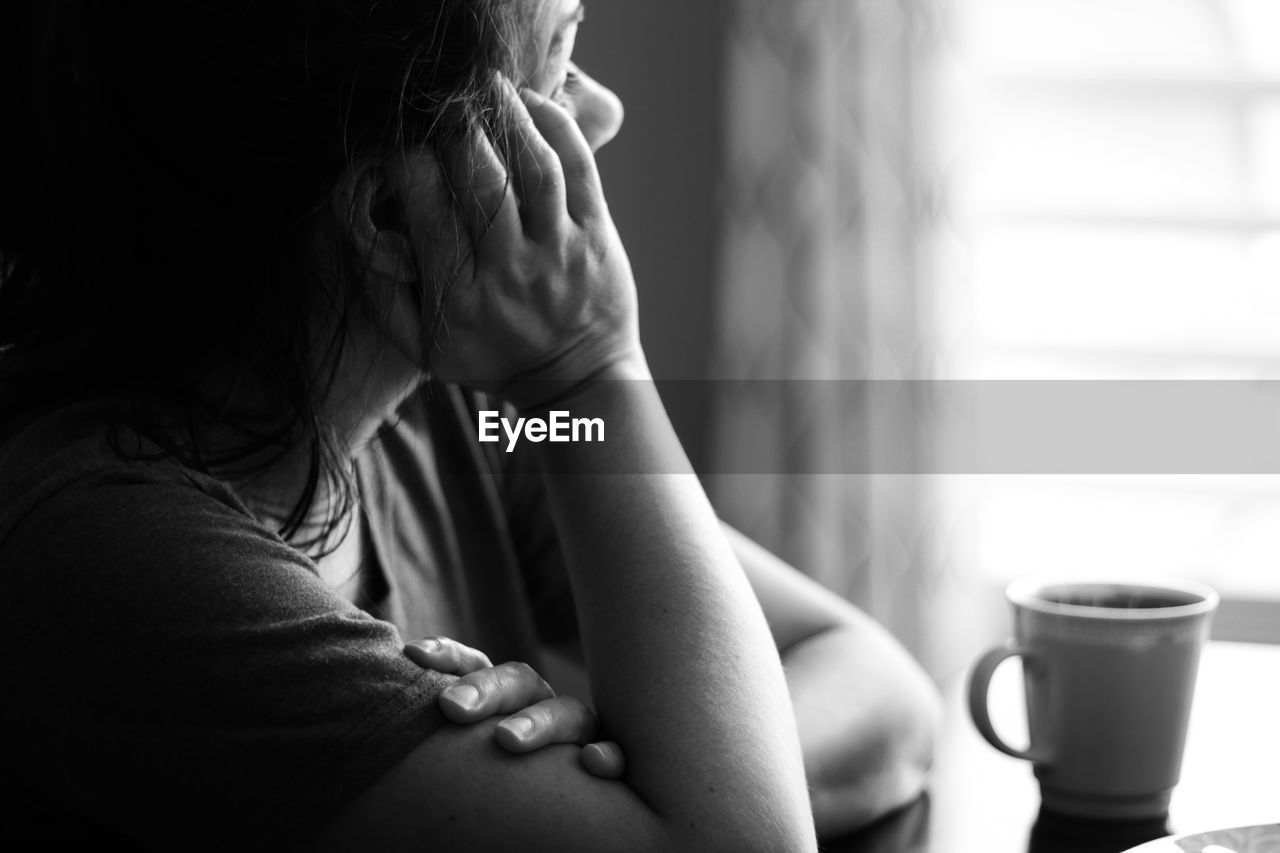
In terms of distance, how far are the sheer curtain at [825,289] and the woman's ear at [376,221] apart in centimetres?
165

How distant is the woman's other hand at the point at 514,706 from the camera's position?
0.62 metres

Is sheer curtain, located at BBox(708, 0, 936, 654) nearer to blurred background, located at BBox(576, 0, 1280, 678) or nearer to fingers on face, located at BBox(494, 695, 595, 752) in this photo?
blurred background, located at BBox(576, 0, 1280, 678)

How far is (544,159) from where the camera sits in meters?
0.77

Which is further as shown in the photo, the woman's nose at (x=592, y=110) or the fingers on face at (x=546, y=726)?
the woman's nose at (x=592, y=110)

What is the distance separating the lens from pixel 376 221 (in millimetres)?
768

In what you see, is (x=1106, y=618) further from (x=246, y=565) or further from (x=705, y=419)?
(x=705, y=419)

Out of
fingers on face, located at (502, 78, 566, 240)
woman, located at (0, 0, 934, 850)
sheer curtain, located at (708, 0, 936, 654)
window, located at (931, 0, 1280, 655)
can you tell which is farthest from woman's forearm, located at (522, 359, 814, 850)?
window, located at (931, 0, 1280, 655)

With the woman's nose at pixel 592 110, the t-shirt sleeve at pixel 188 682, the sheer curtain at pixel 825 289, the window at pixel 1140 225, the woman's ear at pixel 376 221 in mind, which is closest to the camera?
the t-shirt sleeve at pixel 188 682

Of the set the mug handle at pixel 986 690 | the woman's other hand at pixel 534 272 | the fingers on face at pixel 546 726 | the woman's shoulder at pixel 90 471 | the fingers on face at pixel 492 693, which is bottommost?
the mug handle at pixel 986 690

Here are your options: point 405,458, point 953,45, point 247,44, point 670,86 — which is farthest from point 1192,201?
point 247,44

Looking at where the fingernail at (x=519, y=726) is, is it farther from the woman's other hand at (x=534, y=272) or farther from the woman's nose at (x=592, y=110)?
the woman's nose at (x=592, y=110)

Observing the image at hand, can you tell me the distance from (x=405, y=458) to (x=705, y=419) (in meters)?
1.50

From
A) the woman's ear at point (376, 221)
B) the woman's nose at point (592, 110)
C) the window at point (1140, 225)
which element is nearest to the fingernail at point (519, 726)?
the woman's ear at point (376, 221)

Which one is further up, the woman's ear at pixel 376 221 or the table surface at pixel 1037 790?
the woman's ear at pixel 376 221
